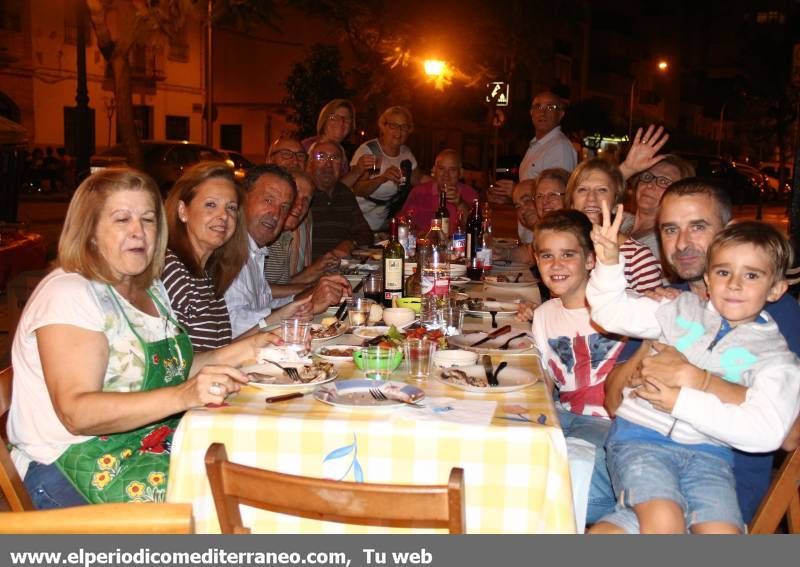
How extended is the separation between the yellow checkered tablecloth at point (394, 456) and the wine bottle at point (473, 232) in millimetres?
3319

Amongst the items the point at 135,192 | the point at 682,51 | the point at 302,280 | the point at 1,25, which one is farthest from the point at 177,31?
the point at 682,51

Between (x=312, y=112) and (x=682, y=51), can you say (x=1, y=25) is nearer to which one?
(x=312, y=112)

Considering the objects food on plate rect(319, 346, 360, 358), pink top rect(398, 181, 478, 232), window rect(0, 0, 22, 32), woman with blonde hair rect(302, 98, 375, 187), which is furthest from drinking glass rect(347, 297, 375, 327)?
window rect(0, 0, 22, 32)

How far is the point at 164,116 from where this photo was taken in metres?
29.8

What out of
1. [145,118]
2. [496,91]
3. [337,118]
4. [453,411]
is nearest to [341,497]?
[453,411]

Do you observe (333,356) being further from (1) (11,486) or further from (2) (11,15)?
(2) (11,15)

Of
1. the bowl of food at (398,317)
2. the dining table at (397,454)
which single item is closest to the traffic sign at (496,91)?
the bowl of food at (398,317)

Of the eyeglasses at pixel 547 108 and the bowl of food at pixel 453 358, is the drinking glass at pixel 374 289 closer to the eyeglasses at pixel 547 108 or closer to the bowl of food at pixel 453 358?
the bowl of food at pixel 453 358

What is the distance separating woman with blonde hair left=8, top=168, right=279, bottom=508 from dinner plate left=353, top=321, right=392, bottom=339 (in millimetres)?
788

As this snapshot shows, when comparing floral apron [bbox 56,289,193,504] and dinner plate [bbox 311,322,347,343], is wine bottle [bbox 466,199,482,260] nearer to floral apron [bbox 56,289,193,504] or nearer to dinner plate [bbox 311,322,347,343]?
dinner plate [bbox 311,322,347,343]

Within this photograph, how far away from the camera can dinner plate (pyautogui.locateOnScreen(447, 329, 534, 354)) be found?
2.85 m

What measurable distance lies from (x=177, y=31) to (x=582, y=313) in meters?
8.47

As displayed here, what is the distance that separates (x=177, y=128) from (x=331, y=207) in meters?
25.6

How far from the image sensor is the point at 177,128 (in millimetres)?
30469
